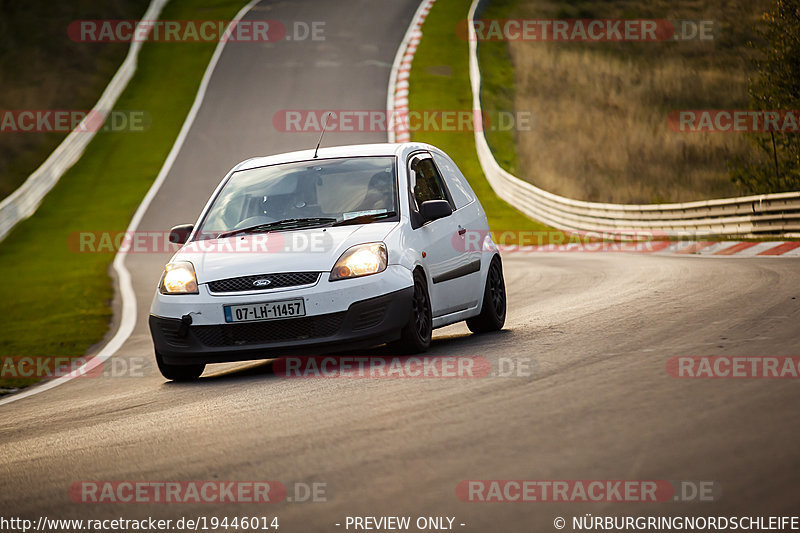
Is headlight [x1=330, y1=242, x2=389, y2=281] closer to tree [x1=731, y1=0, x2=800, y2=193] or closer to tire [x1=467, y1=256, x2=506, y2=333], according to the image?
tire [x1=467, y1=256, x2=506, y2=333]

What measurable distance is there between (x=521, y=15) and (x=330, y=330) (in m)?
39.0

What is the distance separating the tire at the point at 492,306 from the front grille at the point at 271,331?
228cm

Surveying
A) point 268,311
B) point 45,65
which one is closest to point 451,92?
point 45,65

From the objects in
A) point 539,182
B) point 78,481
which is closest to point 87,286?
point 78,481

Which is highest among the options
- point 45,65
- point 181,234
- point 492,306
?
point 45,65

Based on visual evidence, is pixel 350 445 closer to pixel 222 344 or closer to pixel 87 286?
pixel 222 344

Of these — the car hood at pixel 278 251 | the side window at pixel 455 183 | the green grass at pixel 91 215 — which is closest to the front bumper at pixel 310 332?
the car hood at pixel 278 251

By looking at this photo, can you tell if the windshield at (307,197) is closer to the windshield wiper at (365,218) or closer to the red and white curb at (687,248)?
the windshield wiper at (365,218)

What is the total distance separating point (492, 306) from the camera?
9.92 m

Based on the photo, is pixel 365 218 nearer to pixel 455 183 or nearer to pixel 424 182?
pixel 424 182

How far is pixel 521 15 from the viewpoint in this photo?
45062 mm

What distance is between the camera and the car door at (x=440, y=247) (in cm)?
887

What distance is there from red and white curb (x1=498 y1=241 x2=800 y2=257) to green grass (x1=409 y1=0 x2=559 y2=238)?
165 centimetres

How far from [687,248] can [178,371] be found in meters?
14.0
